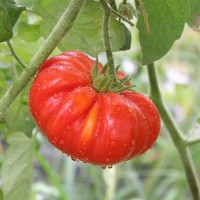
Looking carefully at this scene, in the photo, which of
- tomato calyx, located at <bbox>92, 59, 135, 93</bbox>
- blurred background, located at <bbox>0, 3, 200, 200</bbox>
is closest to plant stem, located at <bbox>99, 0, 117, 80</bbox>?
tomato calyx, located at <bbox>92, 59, 135, 93</bbox>

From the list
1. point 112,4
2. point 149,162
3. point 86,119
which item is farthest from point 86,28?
point 149,162

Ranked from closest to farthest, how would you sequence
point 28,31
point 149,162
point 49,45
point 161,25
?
point 49,45 < point 161,25 < point 28,31 < point 149,162

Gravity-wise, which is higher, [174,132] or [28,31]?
[28,31]

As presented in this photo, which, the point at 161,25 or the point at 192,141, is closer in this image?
the point at 161,25

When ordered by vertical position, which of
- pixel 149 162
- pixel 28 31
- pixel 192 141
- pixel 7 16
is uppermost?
pixel 7 16

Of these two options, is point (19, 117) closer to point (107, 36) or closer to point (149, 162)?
point (107, 36)

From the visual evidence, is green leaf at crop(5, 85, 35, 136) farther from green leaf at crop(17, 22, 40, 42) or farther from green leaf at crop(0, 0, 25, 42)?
green leaf at crop(0, 0, 25, 42)

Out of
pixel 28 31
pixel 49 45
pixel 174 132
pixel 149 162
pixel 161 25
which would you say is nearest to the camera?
pixel 49 45
